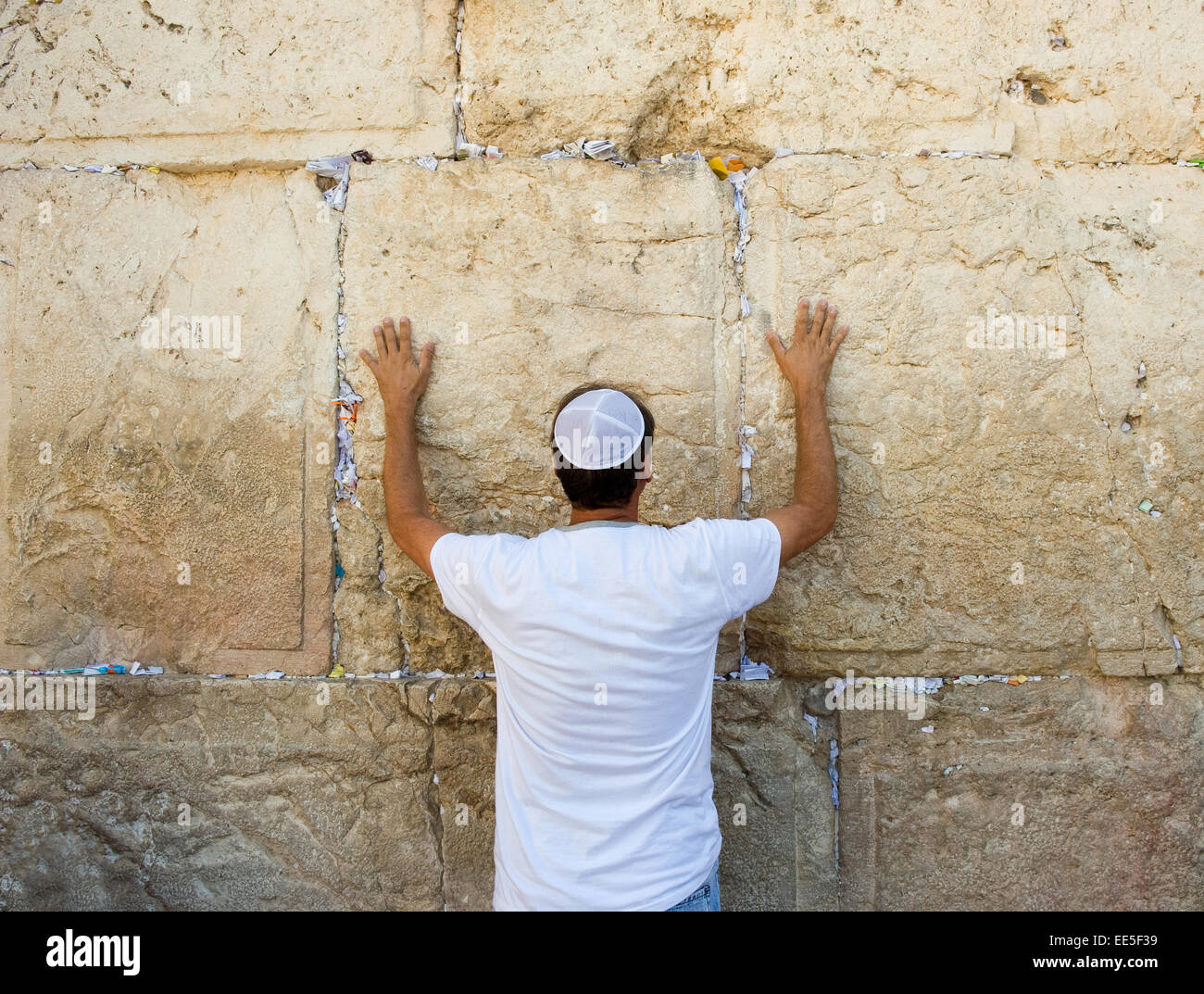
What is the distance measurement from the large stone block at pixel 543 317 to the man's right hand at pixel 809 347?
16 centimetres

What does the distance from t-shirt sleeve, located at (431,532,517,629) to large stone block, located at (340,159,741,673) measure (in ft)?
1.80

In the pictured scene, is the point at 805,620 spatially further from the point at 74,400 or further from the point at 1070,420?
the point at 74,400

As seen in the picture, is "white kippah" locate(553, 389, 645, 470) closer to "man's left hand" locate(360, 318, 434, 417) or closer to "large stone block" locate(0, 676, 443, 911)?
"man's left hand" locate(360, 318, 434, 417)

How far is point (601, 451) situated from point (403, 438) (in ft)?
2.44

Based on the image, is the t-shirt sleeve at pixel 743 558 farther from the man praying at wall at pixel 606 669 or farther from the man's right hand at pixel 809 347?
the man's right hand at pixel 809 347

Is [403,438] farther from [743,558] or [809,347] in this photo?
[809,347]

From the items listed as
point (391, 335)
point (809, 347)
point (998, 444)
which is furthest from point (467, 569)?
point (998, 444)

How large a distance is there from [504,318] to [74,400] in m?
1.37

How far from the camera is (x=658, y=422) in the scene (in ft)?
8.03

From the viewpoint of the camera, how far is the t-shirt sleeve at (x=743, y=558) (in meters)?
1.79

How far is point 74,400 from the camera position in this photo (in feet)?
8.34

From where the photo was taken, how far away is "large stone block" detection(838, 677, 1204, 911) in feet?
8.02

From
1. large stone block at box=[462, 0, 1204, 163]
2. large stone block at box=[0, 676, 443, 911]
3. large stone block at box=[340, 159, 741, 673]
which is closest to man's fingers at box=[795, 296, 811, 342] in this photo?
large stone block at box=[340, 159, 741, 673]

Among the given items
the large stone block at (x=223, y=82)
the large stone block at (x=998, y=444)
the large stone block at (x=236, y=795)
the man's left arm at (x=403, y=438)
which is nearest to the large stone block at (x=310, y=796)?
the large stone block at (x=236, y=795)
